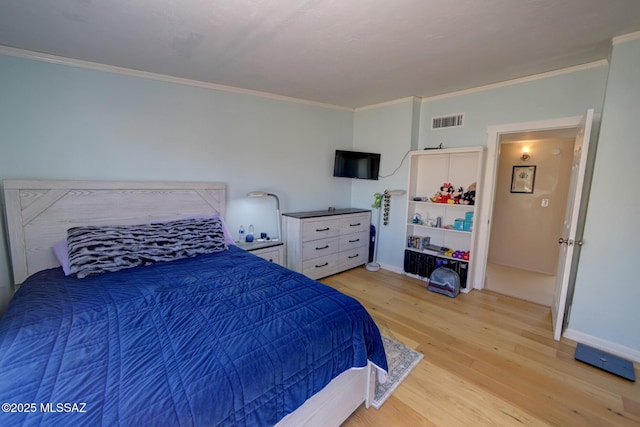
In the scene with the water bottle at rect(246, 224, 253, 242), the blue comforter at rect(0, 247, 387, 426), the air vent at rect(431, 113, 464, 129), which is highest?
the air vent at rect(431, 113, 464, 129)

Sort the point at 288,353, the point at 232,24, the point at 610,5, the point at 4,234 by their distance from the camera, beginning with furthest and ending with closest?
the point at 4,234
the point at 232,24
the point at 610,5
the point at 288,353

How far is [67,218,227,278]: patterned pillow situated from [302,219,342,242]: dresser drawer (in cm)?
107

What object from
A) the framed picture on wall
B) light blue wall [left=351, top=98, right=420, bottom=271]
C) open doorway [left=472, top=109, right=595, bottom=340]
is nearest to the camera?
open doorway [left=472, top=109, right=595, bottom=340]

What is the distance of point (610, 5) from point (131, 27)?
10.1 feet

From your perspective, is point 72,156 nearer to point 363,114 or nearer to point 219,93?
point 219,93

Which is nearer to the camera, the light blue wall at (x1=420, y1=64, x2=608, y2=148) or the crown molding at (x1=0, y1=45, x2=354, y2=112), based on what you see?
the crown molding at (x1=0, y1=45, x2=354, y2=112)

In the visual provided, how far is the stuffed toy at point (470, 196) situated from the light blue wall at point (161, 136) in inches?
75.7

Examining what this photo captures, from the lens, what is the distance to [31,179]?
2209 mm

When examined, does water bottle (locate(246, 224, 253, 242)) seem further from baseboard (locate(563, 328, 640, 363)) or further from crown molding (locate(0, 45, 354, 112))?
baseboard (locate(563, 328, 640, 363))

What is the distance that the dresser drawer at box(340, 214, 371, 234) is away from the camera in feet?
12.6

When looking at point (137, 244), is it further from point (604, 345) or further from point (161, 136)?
point (604, 345)

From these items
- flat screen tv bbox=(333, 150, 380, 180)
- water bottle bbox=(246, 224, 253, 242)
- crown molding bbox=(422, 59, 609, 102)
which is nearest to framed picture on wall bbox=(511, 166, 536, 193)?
crown molding bbox=(422, 59, 609, 102)

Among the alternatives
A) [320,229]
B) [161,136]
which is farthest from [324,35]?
[320,229]


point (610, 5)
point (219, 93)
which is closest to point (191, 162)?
point (219, 93)
